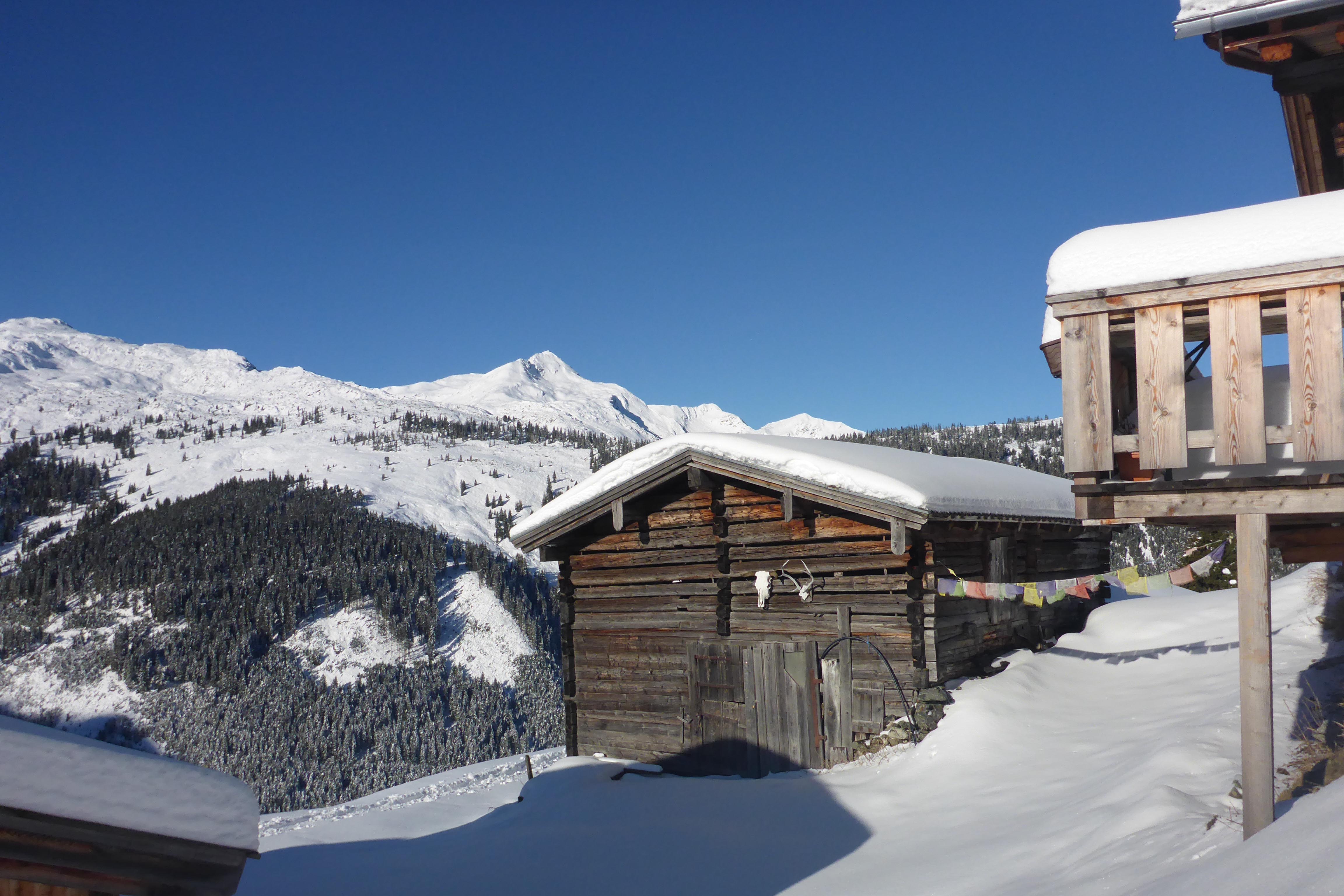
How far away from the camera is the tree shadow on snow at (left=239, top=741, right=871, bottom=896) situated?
809 centimetres

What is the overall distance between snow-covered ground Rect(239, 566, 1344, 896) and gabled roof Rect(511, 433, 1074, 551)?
8.13 feet

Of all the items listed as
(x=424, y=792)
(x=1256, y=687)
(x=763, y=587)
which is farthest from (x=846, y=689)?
(x=424, y=792)

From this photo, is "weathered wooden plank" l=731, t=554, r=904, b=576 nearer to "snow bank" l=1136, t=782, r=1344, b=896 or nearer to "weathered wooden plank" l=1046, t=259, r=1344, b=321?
"weathered wooden plank" l=1046, t=259, r=1344, b=321

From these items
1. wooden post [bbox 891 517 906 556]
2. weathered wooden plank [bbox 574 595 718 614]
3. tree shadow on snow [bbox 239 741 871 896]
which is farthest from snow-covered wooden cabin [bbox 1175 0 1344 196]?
weathered wooden plank [bbox 574 595 718 614]

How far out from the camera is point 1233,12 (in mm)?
5902

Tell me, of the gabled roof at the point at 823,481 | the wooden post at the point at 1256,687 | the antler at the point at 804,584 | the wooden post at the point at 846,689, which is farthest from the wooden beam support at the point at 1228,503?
the antler at the point at 804,584

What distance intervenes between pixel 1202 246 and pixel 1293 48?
290cm

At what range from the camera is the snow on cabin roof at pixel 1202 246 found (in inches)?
191

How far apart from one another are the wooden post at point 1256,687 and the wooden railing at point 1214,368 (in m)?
0.57

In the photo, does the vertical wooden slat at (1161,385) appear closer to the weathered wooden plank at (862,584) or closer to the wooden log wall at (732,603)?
the wooden log wall at (732,603)

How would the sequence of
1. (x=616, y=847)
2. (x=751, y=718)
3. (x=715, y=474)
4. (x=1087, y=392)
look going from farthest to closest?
(x=715, y=474) < (x=751, y=718) < (x=616, y=847) < (x=1087, y=392)

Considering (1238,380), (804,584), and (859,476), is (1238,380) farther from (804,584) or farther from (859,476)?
(804,584)

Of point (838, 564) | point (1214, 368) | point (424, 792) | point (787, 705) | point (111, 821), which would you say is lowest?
point (424, 792)

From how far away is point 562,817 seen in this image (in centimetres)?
1084
